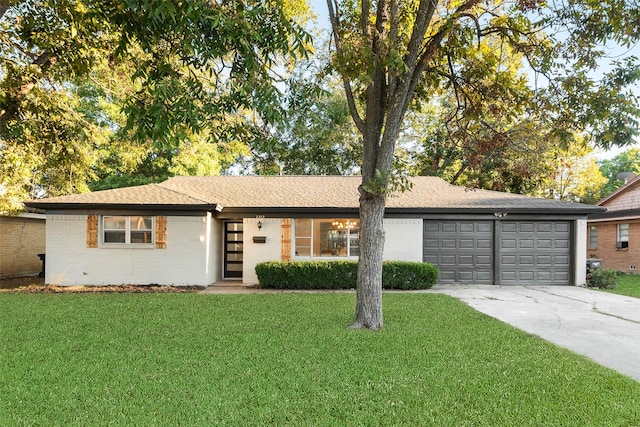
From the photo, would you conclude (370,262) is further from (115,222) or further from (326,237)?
(115,222)

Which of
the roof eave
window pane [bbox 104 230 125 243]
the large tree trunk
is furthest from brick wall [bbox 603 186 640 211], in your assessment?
window pane [bbox 104 230 125 243]

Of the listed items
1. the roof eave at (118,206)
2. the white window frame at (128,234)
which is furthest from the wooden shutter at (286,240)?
the white window frame at (128,234)

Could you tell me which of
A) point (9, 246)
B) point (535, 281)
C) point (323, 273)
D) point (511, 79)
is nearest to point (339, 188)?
point (323, 273)

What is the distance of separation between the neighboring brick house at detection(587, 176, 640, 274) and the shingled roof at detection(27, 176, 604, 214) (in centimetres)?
738

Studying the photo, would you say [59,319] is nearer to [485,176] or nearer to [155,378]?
[155,378]

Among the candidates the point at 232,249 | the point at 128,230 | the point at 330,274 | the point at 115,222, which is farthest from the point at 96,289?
the point at 330,274

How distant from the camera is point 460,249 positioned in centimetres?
1387

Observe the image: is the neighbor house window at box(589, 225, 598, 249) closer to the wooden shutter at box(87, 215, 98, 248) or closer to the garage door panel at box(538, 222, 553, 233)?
the garage door panel at box(538, 222, 553, 233)

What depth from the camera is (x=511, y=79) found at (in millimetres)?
7793

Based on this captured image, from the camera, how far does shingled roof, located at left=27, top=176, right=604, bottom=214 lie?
12.7 m

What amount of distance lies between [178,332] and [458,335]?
177 inches

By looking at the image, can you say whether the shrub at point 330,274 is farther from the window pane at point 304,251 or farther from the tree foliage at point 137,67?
the tree foliage at point 137,67

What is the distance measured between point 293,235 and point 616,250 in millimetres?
16472

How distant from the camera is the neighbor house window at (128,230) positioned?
13133 millimetres
